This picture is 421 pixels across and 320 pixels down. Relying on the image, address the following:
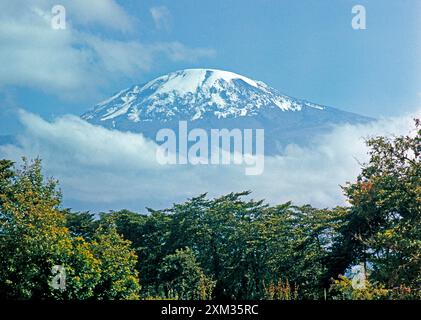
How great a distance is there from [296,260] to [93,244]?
11.2 metres

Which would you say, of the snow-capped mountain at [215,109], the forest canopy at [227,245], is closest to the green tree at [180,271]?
the forest canopy at [227,245]

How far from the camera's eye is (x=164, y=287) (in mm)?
21250

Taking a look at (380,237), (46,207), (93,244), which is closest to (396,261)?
(380,237)

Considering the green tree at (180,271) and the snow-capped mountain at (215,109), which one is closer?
the snow-capped mountain at (215,109)

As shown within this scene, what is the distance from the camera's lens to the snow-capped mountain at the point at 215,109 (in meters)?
12.8

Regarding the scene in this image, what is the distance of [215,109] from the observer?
17.0 meters

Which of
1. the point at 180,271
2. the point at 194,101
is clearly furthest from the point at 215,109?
the point at 180,271

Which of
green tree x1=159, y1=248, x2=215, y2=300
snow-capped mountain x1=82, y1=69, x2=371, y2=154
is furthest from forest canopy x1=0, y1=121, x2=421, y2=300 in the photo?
snow-capped mountain x1=82, y1=69, x2=371, y2=154

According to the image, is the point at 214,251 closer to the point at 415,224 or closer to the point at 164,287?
the point at 164,287

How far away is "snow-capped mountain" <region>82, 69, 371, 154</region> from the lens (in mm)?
12836

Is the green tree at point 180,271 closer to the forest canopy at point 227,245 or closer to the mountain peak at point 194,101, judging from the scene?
the forest canopy at point 227,245

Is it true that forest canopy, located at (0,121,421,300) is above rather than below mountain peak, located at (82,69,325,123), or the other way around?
below

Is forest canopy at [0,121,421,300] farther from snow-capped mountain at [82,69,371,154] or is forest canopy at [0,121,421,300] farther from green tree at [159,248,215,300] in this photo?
snow-capped mountain at [82,69,371,154]

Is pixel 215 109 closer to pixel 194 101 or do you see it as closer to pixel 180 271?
pixel 194 101
